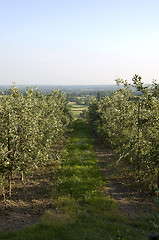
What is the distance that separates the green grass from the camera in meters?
9.90

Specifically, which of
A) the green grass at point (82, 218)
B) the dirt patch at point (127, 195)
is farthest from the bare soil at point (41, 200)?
the green grass at point (82, 218)

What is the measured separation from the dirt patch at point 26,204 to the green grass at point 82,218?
0.81 meters

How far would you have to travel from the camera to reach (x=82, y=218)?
482 inches

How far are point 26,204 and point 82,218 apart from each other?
16.0 ft

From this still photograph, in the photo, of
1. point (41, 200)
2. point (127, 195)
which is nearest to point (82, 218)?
point (41, 200)

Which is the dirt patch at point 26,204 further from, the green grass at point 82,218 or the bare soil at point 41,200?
the green grass at point 82,218

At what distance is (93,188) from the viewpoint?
17.2m

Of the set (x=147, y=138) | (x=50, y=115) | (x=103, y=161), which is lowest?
(x=103, y=161)

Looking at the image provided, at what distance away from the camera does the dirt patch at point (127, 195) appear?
46.0 ft

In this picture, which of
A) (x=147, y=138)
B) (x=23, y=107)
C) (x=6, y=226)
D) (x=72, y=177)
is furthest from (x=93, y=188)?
(x=23, y=107)

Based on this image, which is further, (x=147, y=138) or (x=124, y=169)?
(x=124, y=169)

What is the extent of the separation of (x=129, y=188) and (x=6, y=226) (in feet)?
35.8

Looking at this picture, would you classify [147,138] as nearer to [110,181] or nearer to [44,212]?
[110,181]

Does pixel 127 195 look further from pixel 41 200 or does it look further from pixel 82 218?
pixel 41 200
